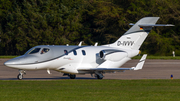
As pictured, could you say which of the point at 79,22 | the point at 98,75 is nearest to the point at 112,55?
the point at 98,75

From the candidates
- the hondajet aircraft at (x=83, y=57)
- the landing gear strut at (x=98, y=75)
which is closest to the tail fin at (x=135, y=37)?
the hondajet aircraft at (x=83, y=57)

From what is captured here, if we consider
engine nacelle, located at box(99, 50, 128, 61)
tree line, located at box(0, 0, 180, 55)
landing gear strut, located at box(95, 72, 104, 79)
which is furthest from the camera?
tree line, located at box(0, 0, 180, 55)

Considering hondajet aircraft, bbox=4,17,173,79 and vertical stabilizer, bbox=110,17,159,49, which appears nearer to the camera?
hondajet aircraft, bbox=4,17,173,79

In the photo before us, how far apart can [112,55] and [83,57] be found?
2158mm

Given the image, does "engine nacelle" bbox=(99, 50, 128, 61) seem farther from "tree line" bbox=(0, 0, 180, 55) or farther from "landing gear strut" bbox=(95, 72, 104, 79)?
"tree line" bbox=(0, 0, 180, 55)

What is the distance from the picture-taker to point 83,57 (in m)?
24.3

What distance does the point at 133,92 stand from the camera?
15508mm

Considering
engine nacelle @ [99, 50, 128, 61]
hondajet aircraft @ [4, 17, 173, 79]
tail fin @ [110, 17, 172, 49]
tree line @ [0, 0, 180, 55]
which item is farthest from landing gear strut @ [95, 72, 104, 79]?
tree line @ [0, 0, 180, 55]

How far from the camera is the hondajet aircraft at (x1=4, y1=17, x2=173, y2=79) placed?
22272mm

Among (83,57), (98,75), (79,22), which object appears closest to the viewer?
(98,75)

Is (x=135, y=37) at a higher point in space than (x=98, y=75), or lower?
higher

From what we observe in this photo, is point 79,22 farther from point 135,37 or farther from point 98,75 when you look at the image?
point 98,75

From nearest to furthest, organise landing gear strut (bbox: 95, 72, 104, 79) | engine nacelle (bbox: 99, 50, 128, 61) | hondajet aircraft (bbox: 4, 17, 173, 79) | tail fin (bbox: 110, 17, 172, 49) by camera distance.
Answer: hondajet aircraft (bbox: 4, 17, 173, 79) < landing gear strut (bbox: 95, 72, 104, 79) < engine nacelle (bbox: 99, 50, 128, 61) < tail fin (bbox: 110, 17, 172, 49)

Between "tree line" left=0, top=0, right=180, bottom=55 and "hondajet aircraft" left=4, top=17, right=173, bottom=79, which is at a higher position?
"tree line" left=0, top=0, right=180, bottom=55
